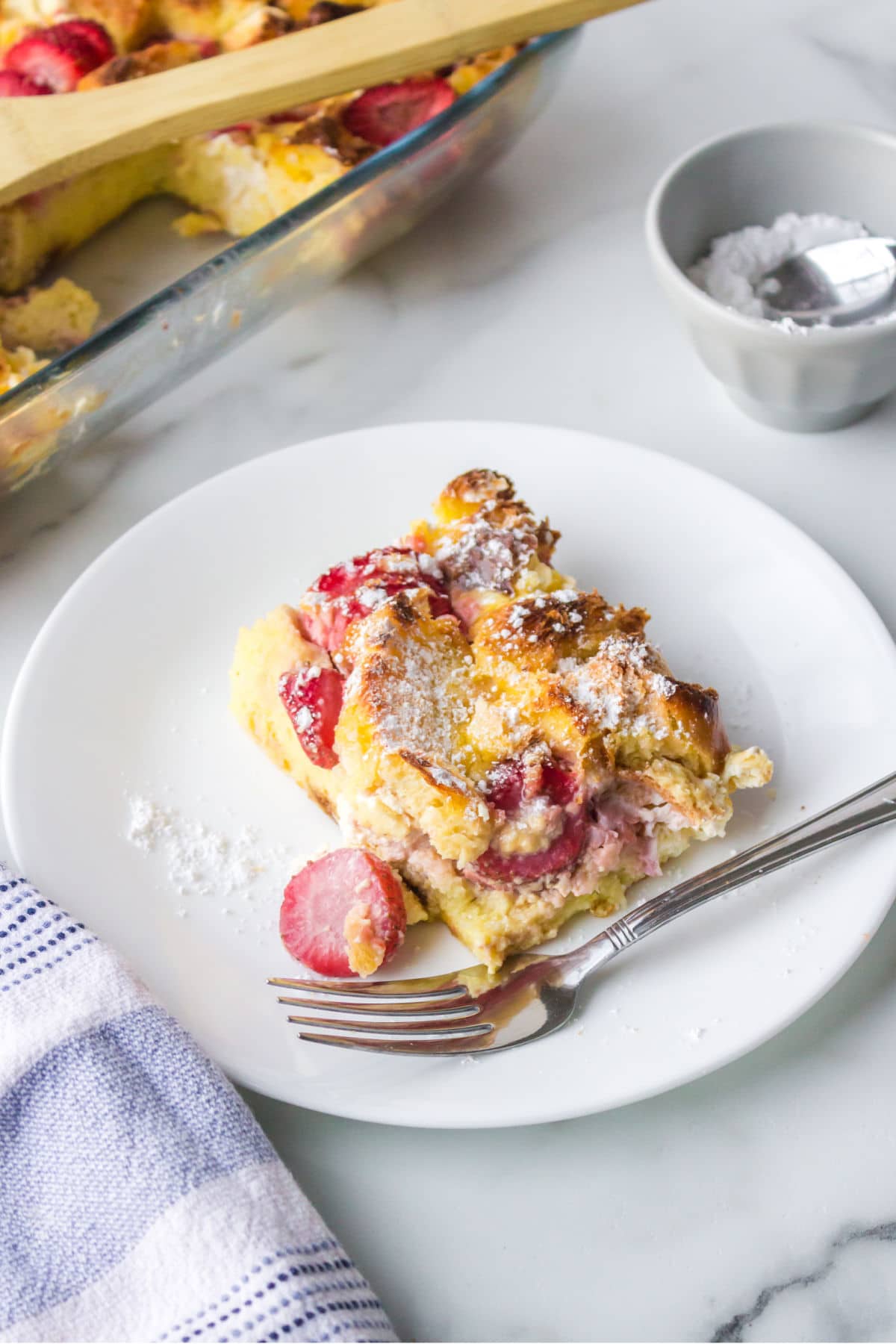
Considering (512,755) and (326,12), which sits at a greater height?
(326,12)

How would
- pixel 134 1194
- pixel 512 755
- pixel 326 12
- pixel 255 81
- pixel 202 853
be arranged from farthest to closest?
pixel 326 12 → pixel 255 81 → pixel 202 853 → pixel 512 755 → pixel 134 1194

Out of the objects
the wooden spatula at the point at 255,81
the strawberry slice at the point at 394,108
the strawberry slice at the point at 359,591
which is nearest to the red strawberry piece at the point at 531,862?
the strawberry slice at the point at 359,591

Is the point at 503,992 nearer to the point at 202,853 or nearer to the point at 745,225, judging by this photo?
the point at 202,853

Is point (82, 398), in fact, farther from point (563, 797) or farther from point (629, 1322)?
point (629, 1322)

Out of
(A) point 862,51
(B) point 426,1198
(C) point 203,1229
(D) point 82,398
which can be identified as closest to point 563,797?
(B) point 426,1198

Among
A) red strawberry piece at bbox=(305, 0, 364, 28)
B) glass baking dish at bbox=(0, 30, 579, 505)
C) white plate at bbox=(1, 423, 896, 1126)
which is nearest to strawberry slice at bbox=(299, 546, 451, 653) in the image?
white plate at bbox=(1, 423, 896, 1126)

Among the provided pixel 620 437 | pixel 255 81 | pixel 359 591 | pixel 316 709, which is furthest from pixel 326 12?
pixel 316 709

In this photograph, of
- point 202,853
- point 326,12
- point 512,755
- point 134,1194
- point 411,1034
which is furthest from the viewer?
point 326,12
